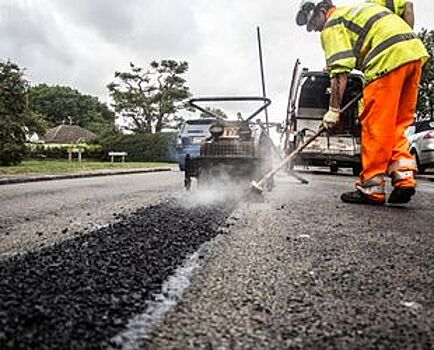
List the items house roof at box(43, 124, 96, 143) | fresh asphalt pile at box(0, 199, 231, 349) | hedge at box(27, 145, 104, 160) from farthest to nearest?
house roof at box(43, 124, 96, 143)
hedge at box(27, 145, 104, 160)
fresh asphalt pile at box(0, 199, 231, 349)

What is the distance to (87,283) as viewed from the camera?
148 cm

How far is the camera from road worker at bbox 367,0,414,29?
14.9ft

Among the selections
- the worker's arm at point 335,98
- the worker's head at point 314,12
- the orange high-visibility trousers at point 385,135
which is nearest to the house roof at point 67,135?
the worker's head at point 314,12

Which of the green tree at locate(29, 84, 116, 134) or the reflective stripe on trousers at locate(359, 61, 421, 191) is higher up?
the green tree at locate(29, 84, 116, 134)

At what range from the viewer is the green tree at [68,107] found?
85.2 m

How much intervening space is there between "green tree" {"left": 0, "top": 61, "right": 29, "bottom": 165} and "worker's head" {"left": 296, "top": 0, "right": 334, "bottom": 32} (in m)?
15.3

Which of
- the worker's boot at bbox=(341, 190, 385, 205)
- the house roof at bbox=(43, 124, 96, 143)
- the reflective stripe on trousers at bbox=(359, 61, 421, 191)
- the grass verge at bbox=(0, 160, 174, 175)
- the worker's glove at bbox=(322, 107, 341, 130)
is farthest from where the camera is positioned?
the house roof at bbox=(43, 124, 96, 143)

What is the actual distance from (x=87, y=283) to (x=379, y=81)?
3296 millimetres

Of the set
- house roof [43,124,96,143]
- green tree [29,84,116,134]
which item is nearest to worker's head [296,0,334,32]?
house roof [43,124,96,143]

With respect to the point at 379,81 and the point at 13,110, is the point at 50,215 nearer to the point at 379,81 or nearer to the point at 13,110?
the point at 379,81

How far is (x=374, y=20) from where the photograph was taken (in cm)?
412

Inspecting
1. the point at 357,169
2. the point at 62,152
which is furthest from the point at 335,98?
the point at 62,152

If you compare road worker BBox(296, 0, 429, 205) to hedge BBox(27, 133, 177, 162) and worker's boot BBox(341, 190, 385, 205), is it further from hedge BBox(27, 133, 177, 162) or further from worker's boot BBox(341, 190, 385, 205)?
hedge BBox(27, 133, 177, 162)

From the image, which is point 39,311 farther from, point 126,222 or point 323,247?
point 126,222
